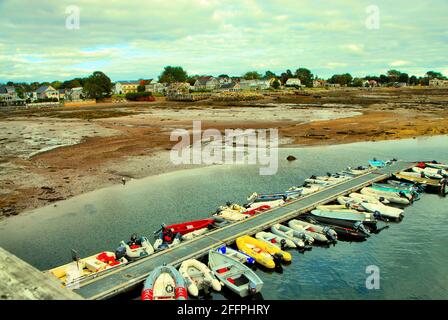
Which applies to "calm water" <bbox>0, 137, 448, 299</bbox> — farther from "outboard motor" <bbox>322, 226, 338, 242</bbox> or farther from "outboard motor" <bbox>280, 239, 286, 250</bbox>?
"outboard motor" <bbox>280, 239, 286, 250</bbox>

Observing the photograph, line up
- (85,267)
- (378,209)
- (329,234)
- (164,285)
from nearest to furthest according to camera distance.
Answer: (164,285), (85,267), (329,234), (378,209)

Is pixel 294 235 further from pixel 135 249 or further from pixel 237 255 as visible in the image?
pixel 135 249

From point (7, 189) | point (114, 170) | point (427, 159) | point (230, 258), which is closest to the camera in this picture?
point (230, 258)

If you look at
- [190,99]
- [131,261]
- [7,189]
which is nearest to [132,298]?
[131,261]

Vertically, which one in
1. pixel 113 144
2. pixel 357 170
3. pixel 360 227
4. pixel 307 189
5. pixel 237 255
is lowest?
pixel 237 255

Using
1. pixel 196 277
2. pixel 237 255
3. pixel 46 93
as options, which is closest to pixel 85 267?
pixel 196 277

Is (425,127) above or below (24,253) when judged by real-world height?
above

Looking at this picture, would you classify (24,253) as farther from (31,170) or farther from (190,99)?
(190,99)
